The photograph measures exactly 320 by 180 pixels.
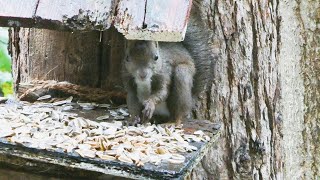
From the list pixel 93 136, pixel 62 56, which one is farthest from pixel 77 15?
pixel 62 56

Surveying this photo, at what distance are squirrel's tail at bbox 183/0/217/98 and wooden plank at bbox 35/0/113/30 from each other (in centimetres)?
61

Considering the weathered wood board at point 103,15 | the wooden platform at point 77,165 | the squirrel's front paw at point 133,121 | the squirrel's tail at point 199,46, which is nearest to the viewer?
the wooden platform at point 77,165

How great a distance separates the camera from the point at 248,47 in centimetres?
223

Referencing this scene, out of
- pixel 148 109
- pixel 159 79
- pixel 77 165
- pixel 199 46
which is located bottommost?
pixel 77 165

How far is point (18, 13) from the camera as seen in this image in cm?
162

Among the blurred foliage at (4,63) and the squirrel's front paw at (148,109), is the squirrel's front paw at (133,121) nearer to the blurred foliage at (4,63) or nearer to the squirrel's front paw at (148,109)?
the squirrel's front paw at (148,109)

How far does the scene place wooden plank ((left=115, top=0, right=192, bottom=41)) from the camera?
4.96ft

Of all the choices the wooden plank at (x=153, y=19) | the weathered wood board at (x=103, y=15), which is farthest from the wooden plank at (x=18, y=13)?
the wooden plank at (x=153, y=19)

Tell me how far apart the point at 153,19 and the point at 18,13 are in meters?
0.38

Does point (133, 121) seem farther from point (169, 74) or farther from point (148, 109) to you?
point (169, 74)

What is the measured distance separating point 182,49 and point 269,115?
434mm

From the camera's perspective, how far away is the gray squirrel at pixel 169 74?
2.05m

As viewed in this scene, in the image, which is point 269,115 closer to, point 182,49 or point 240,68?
point 240,68

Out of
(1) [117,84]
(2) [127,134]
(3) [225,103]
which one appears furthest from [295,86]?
(2) [127,134]
